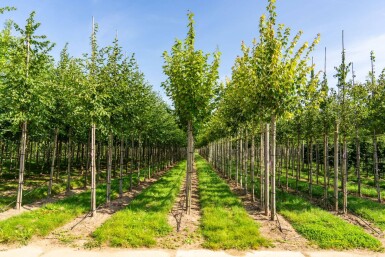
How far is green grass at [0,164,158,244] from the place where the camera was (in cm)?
972

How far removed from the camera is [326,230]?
35.0ft

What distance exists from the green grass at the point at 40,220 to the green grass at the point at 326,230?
9193 mm

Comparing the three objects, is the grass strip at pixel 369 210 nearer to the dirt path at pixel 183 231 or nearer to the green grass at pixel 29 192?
the dirt path at pixel 183 231

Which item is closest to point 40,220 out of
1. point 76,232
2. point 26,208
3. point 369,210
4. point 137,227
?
point 76,232

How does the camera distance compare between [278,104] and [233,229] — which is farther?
[278,104]

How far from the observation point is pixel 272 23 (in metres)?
13.4

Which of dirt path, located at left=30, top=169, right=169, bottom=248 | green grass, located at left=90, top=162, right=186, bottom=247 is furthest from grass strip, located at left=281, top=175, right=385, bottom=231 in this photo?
dirt path, located at left=30, top=169, right=169, bottom=248

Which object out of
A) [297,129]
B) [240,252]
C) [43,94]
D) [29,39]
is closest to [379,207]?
[297,129]

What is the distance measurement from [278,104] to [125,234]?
8134 millimetres

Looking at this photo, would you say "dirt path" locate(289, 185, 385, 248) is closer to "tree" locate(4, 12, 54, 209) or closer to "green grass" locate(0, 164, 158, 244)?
"green grass" locate(0, 164, 158, 244)

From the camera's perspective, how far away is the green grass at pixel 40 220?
9724mm

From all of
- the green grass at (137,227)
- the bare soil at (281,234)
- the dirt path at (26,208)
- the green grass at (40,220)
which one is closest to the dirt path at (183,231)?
the green grass at (137,227)

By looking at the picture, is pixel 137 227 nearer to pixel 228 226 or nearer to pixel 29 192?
pixel 228 226

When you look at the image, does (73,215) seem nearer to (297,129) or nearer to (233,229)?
(233,229)
